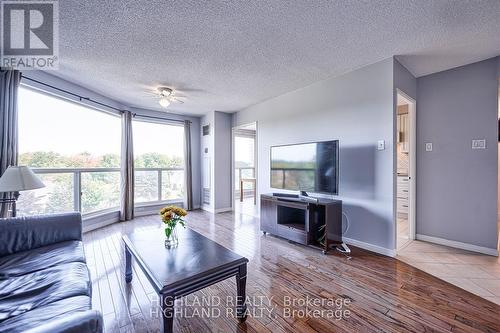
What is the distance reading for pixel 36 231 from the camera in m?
1.97

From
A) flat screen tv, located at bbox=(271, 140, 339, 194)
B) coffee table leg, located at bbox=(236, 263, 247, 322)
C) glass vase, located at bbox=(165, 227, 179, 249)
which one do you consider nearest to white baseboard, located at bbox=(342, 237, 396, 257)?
flat screen tv, located at bbox=(271, 140, 339, 194)

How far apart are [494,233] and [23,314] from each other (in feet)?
14.8

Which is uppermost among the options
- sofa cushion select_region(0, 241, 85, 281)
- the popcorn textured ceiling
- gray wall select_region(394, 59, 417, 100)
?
the popcorn textured ceiling

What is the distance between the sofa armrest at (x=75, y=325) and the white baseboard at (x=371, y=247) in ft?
9.81

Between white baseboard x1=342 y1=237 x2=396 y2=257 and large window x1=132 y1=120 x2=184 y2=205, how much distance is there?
13.6ft

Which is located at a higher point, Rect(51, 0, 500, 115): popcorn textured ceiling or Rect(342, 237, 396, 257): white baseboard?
Rect(51, 0, 500, 115): popcorn textured ceiling

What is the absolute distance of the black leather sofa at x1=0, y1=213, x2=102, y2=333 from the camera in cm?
98

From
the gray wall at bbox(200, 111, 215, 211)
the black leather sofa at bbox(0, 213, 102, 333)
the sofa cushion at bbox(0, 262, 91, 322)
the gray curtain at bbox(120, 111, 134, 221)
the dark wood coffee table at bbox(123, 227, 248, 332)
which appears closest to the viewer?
the black leather sofa at bbox(0, 213, 102, 333)

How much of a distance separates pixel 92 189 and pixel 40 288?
3153 mm

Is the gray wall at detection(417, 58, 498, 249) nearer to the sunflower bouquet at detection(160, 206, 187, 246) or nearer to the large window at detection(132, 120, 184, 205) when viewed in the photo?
the sunflower bouquet at detection(160, 206, 187, 246)

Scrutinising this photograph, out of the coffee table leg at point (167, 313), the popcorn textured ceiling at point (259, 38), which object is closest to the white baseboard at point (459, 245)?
the popcorn textured ceiling at point (259, 38)

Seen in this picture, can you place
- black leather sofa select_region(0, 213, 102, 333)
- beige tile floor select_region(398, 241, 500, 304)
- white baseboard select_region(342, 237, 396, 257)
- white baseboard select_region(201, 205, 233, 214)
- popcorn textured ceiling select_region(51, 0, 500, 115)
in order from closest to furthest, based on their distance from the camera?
1. black leather sofa select_region(0, 213, 102, 333)
2. popcorn textured ceiling select_region(51, 0, 500, 115)
3. beige tile floor select_region(398, 241, 500, 304)
4. white baseboard select_region(342, 237, 396, 257)
5. white baseboard select_region(201, 205, 233, 214)

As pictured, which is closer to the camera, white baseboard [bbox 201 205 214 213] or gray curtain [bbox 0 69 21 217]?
gray curtain [bbox 0 69 21 217]

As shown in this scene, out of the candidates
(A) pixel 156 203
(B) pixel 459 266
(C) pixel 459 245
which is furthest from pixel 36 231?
(C) pixel 459 245
